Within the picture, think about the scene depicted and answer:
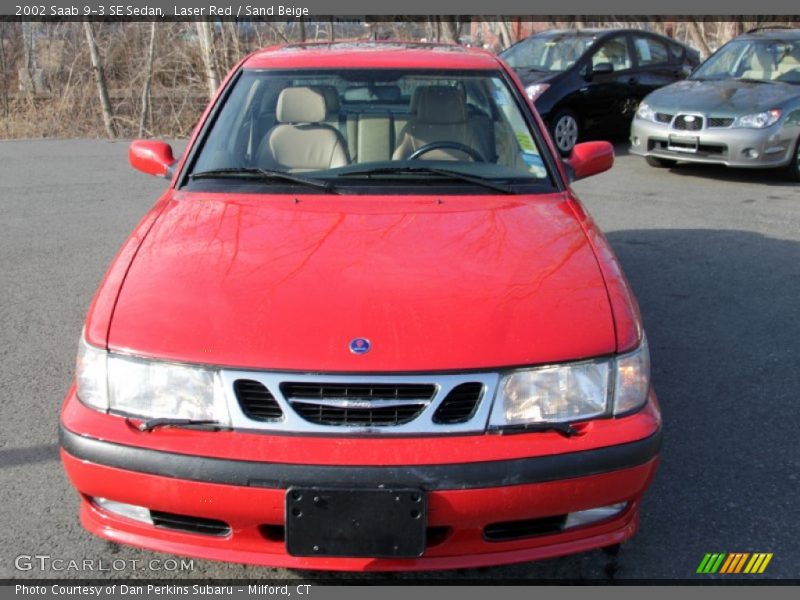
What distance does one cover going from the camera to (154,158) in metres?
4.14

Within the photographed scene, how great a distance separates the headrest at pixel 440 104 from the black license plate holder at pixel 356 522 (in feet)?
7.06

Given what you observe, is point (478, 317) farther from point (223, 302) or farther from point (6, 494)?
point (6, 494)

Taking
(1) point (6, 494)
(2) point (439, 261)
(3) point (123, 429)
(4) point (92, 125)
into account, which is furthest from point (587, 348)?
(4) point (92, 125)

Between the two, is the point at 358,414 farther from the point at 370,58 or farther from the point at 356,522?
the point at 370,58

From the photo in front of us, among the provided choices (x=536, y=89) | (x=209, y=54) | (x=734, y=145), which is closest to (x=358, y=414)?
(x=734, y=145)

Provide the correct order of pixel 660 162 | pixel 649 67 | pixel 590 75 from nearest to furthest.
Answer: pixel 660 162 → pixel 590 75 → pixel 649 67

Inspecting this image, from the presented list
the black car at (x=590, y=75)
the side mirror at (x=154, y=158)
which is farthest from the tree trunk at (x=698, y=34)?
the side mirror at (x=154, y=158)

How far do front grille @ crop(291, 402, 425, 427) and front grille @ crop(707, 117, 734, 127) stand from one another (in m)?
7.81

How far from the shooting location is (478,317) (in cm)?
255

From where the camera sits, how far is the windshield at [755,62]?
9.87 m

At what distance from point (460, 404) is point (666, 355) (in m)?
2.53

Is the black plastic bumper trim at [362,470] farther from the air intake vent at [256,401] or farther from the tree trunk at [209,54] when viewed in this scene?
the tree trunk at [209,54]

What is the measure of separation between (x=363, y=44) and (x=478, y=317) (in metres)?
2.36

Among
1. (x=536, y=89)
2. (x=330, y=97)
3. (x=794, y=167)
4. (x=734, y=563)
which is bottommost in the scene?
(x=734, y=563)
